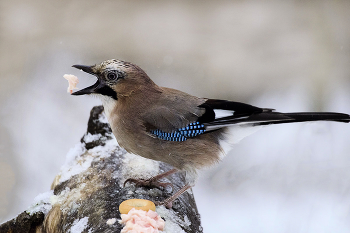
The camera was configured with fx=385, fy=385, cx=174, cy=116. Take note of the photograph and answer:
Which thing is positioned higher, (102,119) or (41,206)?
(102,119)

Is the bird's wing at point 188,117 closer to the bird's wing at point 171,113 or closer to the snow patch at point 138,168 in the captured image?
the bird's wing at point 171,113

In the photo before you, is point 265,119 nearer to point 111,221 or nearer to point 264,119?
point 264,119

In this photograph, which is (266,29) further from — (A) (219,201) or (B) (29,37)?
(B) (29,37)

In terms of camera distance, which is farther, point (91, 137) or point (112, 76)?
point (91, 137)

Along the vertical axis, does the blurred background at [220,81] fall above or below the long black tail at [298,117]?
above

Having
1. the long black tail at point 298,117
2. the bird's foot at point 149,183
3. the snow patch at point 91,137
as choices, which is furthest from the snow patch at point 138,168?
the long black tail at point 298,117

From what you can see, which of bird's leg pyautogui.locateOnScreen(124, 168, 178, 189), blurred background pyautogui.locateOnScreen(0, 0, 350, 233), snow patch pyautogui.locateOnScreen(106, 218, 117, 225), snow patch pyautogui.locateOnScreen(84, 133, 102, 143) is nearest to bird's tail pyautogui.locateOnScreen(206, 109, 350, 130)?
bird's leg pyautogui.locateOnScreen(124, 168, 178, 189)

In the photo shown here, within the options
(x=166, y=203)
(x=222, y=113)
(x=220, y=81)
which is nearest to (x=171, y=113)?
(x=222, y=113)

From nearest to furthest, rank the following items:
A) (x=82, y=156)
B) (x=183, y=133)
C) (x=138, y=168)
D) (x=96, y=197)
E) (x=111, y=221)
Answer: (x=111, y=221), (x=96, y=197), (x=183, y=133), (x=138, y=168), (x=82, y=156)
